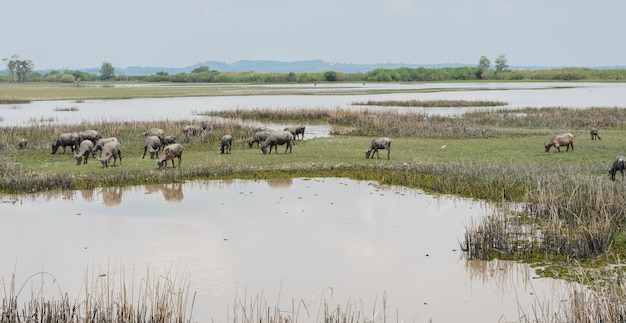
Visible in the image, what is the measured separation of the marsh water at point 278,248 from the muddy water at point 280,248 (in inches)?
1.3

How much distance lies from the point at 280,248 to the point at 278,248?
5 centimetres

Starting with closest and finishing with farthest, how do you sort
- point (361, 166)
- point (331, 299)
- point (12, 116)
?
point (331, 299), point (361, 166), point (12, 116)

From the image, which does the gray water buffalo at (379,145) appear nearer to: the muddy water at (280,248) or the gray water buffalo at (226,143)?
the muddy water at (280,248)

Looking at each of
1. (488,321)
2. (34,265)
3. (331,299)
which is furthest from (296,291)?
(34,265)

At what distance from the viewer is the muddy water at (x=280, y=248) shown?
11.6 m

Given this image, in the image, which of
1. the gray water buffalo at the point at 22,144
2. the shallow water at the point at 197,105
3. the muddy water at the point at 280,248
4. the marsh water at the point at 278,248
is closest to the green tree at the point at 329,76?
the shallow water at the point at 197,105

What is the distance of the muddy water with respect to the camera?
11555mm

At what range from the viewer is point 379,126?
129 ft

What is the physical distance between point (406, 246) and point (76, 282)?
7.31m

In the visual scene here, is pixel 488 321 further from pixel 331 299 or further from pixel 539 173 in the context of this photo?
pixel 539 173

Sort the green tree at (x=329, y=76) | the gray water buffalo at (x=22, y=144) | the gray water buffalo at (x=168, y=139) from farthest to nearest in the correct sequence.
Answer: the green tree at (x=329, y=76) → the gray water buffalo at (x=22, y=144) → the gray water buffalo at (x=168, y=139)

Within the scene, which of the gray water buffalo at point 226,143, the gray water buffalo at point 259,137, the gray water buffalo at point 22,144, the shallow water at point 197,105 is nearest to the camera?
the gray water buffalo at point 226,143

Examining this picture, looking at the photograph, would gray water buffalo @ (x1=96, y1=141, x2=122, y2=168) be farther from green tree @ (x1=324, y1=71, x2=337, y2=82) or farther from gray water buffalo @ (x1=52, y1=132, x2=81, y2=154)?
green tree @ (x1=324, y1=71, x2=337, y2=82)

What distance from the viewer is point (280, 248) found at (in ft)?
48.5
